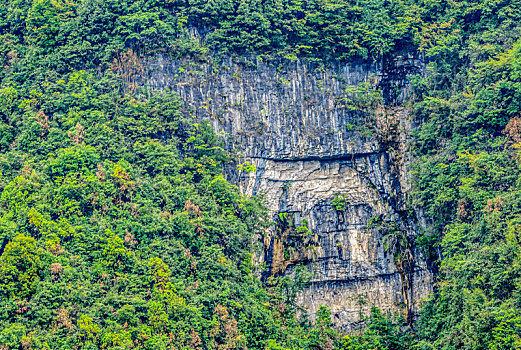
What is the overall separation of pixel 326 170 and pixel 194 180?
5064mm

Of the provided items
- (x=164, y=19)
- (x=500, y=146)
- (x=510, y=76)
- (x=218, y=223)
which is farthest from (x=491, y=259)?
(x=164, y=19)

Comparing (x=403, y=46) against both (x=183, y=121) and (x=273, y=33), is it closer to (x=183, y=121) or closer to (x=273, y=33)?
(x=273, y=33)

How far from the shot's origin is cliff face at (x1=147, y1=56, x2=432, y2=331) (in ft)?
97.0

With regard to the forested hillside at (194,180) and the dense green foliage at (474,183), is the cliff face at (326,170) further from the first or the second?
the dense green foliage at (474,183)

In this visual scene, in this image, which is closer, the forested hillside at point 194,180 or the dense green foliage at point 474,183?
the forested hillside at point 194,180

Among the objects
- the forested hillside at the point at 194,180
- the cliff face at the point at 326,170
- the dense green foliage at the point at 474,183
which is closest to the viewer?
the forested hillside at the point at 194,180

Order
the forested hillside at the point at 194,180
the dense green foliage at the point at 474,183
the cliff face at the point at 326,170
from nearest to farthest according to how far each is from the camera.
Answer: the forested hillside at the point at 194,180
the dense green foliage at the point at 474,183
the cliff face at the point at 326,170

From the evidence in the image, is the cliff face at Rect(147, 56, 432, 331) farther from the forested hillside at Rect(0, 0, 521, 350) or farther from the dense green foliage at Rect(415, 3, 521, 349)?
the dense green foliage at Rect(415, 3, 521, 349)

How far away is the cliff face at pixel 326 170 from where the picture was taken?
29.6 meters

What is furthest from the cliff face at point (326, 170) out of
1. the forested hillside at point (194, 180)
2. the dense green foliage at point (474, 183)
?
the dense green foliage at point (474, 183)

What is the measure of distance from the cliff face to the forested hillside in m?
0.67

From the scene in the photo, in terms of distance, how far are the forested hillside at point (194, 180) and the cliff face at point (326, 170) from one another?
0.67 meters

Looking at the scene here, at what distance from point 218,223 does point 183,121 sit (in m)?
3.73

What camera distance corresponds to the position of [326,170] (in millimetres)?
30531
